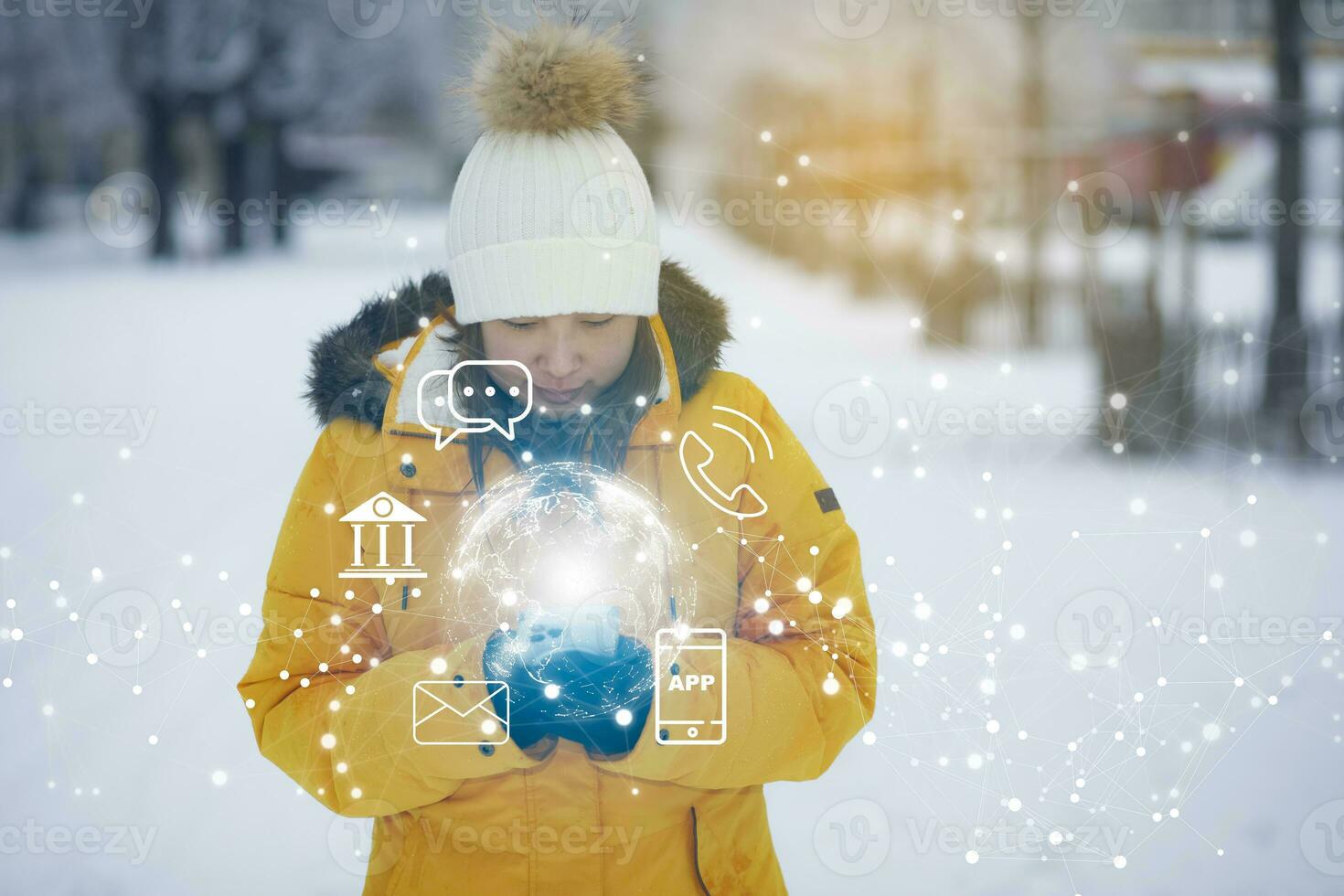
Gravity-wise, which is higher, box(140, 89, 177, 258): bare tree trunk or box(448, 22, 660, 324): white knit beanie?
box(140, 89, 177, 258): bare tree trunk

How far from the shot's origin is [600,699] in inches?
49.0

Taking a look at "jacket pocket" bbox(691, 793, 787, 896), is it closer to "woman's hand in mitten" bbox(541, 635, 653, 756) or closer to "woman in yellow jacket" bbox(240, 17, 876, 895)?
"woman in yellow jacket" bbox(240, 17, 876, 895)

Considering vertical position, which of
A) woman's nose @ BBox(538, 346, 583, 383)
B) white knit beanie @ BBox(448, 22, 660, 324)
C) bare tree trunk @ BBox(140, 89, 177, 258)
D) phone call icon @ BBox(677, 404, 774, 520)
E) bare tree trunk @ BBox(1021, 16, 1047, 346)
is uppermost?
bare tree trunk @ BBox(140, 89, 177, 258)

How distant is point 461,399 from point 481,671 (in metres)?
0.30

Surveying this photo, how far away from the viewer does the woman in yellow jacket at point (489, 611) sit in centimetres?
127

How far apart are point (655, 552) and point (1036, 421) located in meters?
1.12

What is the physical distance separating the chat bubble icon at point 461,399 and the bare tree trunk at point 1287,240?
94.0 inches

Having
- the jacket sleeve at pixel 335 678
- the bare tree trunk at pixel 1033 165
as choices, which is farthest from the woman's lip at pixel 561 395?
the bare tree trunk at pixel 1033 165

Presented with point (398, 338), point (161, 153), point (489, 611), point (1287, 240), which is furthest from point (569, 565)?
point (161, 153)

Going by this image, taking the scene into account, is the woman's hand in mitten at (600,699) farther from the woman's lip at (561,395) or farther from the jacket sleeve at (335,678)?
the woman's lip at (561,395)

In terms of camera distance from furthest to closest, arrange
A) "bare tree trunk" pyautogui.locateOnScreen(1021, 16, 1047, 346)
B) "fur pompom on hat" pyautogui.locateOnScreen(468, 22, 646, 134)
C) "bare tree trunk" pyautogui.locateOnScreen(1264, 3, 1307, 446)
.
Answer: "bare tree trunk" pyautogui.locateOnScreen(1021, 16, 1047, 346) → "bare tree trunk" pyautogui.locateOnScreen(1264, 3, 1307, 446) → "fur pompom on hat" pyautogui.locateOnScreen(468, 22, 646, 134)

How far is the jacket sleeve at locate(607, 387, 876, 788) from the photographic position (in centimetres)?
128

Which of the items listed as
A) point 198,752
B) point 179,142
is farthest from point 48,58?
point 198,752

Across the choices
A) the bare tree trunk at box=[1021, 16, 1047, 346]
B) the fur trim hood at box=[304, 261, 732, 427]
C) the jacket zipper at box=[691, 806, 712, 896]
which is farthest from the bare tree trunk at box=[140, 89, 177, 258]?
the jacket zipper at box=[691, 806, 712, 896]
